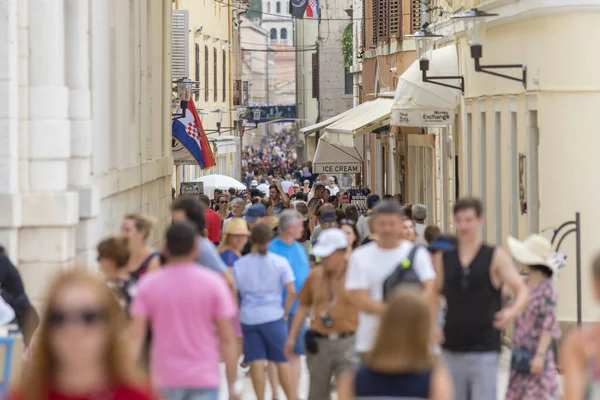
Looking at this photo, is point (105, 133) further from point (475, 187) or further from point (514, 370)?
point (514, 370)

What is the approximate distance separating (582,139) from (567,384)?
10.4 meters

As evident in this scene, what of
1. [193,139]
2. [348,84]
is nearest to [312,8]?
[348,84]

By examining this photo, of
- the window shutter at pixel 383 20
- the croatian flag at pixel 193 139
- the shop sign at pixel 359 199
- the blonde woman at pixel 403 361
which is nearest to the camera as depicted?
the blonde woman at pixel 403 361

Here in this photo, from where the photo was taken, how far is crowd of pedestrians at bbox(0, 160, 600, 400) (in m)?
5.10

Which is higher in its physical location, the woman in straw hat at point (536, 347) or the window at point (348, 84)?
the window at point (348, 84)

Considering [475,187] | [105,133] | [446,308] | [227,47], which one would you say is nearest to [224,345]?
[446,308]

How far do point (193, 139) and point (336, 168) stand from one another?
771 centimetres

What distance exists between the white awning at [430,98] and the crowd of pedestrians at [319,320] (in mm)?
11261

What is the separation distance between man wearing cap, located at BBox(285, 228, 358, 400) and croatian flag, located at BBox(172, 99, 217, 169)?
67.6 feet

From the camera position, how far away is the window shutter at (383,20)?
119 ft

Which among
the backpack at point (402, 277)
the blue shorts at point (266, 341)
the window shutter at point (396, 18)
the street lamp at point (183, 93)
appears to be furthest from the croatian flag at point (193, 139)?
the backpack at point (402, 277)

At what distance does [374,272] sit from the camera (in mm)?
9742

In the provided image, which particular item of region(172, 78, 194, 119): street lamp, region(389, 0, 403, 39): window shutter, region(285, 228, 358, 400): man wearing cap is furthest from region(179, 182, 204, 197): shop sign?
region(285, 228, 358, 400): man wearing cap

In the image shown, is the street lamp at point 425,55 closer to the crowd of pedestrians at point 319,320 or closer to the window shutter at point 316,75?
the crowd of pedestrians at point 319,320
